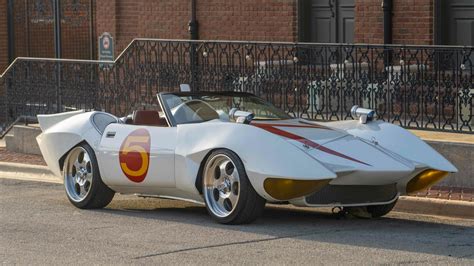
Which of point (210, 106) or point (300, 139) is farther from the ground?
point (210, 106)

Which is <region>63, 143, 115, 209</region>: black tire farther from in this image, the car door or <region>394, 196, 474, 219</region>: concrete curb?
<region>394, 196, 474, 219</region>: concrete curb

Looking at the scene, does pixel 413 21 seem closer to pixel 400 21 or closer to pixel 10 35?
pixel 400 21

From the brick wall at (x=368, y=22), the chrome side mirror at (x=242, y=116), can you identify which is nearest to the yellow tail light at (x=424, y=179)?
the chrome side mirror at (x=242, y=116)

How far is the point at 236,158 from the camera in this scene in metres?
11.2

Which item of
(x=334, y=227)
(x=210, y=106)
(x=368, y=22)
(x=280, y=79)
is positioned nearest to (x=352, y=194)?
(x=334, y=227)

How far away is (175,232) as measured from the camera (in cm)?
1109

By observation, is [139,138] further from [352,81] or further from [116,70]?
[116,70]

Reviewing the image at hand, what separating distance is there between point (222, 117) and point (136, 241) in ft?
6.65

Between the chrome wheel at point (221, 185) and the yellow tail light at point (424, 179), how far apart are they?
1697 mm

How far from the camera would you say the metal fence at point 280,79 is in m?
14.7

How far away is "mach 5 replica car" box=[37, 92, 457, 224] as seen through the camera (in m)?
11.0

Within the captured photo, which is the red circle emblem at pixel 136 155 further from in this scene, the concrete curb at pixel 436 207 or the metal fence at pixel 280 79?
the metal fence at pixel 280 79

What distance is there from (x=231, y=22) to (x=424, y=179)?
9.57 meters

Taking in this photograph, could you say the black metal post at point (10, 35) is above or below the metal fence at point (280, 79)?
above
